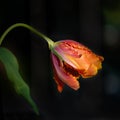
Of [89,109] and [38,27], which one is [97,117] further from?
[38,27]

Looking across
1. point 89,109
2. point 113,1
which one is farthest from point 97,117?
point 113,1

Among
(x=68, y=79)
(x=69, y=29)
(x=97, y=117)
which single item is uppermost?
(x=68, y=79)

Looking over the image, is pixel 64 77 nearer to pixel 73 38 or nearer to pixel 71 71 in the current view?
pixel 71 71

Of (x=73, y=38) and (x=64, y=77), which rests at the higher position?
(x=64, y=77)

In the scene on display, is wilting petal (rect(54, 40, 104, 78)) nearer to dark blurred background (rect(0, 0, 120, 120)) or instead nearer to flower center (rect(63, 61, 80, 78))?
flower center (rect(63, 61, 80, 78))

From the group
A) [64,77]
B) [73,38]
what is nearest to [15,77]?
[64,77]

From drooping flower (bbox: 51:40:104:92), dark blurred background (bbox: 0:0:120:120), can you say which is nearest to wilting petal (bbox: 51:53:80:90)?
drooping flower (bbox: 51:40:104:92)

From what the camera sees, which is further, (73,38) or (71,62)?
(73,38)
